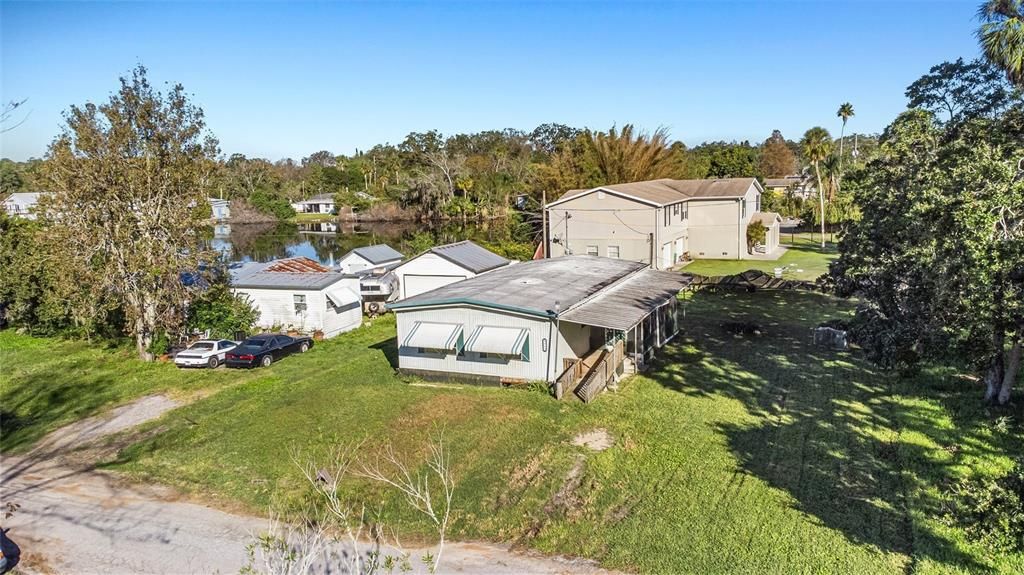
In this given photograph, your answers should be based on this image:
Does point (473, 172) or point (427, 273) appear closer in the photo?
point (427, 273)

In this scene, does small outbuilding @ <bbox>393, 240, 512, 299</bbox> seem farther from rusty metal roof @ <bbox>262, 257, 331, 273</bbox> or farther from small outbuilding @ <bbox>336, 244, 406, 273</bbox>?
small outbuilding @ <bbox>336, 244, 406, 273</bbox>

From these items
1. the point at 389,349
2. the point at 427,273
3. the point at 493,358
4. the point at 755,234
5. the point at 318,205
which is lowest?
the point at 389,349

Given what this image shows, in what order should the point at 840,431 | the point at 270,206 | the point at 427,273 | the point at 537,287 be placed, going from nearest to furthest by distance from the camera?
the point at 840,431 < the point at 537,287 < the point at 427,273 < the point at 270,206

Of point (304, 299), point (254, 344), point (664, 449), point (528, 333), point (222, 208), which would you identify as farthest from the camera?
point (222, 208)

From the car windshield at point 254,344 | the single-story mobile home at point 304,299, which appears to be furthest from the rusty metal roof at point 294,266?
the car windshield at point 254,344

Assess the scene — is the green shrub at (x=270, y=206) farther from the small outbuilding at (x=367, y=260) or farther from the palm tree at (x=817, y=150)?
the palm tree at (x=817, y=150)

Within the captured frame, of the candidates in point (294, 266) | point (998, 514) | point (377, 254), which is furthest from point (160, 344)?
point (998, 514)

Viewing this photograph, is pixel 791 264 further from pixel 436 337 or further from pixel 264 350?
pixel 264 350
